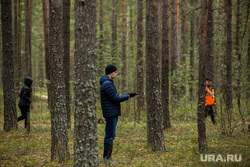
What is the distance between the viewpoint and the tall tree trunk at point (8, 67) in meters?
9.21

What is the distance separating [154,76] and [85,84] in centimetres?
294

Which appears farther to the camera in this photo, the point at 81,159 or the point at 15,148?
the point at 15,148

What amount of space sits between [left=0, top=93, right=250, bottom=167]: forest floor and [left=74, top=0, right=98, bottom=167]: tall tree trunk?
1766mm

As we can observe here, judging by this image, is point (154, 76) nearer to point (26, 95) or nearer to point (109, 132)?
point (109, 132)

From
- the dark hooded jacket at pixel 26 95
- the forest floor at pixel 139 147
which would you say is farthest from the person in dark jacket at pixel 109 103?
the dark hooded jacket at pixel 26 95

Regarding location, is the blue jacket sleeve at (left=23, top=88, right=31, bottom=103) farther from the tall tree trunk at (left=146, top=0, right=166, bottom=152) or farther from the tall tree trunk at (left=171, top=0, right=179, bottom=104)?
the tall tree trunk at (left=171, top=0, right=179, bottom=104)

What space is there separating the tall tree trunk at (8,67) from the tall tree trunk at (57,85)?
Answer: 446cm

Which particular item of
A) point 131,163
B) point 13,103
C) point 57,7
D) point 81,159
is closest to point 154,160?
point 131,163

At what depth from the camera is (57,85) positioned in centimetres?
582

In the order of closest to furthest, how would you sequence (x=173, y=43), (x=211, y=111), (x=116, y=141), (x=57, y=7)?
1. (x=57, y=7)
2. (x=116, y=141)
3. (x=211, y=111)
4. (x=173, y=43)

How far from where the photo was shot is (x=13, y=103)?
936 cm

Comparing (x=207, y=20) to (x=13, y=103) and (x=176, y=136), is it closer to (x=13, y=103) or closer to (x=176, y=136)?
(x=176, y=136)

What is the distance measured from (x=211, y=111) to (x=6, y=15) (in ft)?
32.9

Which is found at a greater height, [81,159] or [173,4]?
[173,4]
